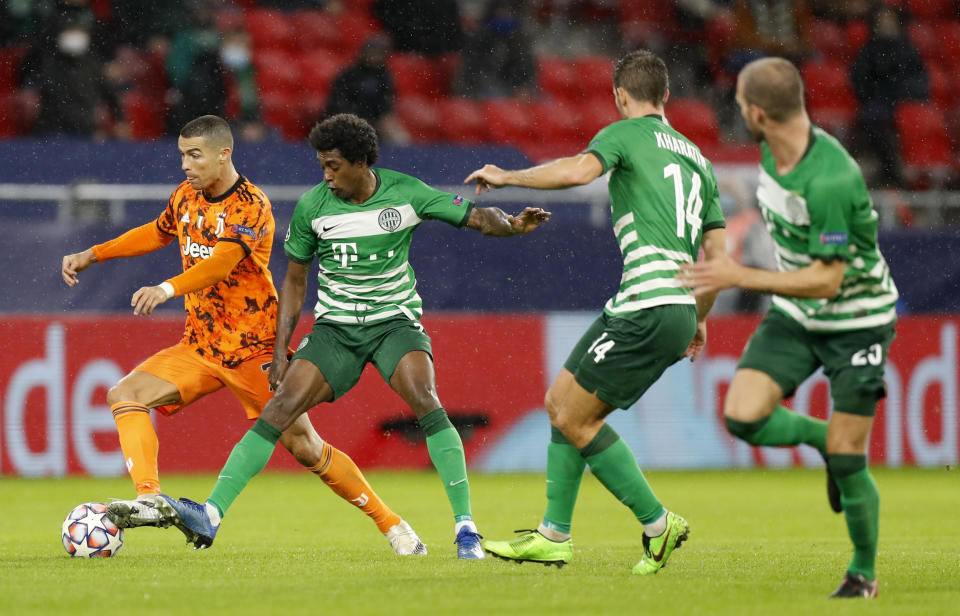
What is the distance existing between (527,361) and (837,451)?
7.35 metres

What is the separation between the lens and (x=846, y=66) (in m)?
18.4

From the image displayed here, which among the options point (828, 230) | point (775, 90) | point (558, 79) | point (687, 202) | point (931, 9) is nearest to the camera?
point (828, 230)

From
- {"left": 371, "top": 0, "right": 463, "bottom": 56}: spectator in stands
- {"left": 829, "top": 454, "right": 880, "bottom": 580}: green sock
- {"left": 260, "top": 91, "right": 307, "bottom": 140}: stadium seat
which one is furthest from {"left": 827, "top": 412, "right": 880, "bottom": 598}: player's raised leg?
{"left": 371, "top": 0, "right": 463, "bottom": 56}: spectator in stands

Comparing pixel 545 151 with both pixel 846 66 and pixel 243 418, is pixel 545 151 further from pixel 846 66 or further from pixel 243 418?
pixel 846 66

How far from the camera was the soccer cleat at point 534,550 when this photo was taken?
6.61m

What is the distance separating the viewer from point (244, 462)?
687cm

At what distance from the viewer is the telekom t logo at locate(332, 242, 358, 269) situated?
707cm

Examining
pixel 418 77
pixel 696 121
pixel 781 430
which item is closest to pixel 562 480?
pixel 781 430

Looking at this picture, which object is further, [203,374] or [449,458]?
[203,374]

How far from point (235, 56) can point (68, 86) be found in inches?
69.8

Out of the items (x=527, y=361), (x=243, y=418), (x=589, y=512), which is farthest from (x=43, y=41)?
(x=589, y=512)

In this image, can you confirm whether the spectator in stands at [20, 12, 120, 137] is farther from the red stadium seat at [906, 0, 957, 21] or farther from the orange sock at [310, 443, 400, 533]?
the red stadium seat at [906, 0, 957, 21]

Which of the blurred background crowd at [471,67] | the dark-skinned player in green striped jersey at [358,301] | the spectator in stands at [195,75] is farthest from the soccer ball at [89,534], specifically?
the spectator in stands at [195,75]

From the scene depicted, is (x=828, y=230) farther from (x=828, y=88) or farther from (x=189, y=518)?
(x=828, y=88)
